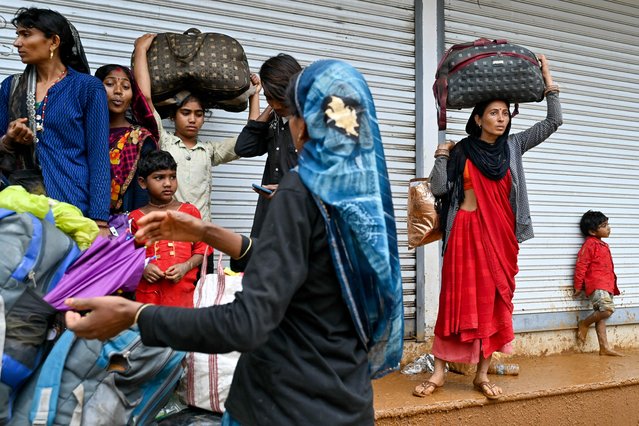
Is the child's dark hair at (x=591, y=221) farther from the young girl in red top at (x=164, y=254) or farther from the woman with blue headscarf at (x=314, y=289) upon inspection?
the woman with blue headscarf at (x=314, y=289)

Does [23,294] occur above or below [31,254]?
below

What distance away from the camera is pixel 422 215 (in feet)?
14.4

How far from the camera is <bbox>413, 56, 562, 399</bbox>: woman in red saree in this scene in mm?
4234

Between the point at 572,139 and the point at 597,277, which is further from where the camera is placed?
the point at 572,139

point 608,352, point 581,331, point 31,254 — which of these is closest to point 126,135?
point 31,254

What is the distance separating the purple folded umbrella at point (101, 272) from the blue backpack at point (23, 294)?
0.17ft

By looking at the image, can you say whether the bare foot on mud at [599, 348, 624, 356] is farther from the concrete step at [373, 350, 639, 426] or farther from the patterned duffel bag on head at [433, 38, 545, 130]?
the patterned duffel bag on head at [433, 38, 545, 130]

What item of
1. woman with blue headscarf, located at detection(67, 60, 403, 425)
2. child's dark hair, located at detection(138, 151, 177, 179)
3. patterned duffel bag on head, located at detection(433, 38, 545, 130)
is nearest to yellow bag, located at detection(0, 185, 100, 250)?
child's dark hair, located at detection(138, 151, 177, 179)

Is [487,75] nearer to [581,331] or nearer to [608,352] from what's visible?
[581,331]

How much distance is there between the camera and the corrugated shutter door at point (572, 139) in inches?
237

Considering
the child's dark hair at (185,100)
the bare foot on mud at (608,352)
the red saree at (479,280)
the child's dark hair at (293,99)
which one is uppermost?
the child's dark hair at (185,100)

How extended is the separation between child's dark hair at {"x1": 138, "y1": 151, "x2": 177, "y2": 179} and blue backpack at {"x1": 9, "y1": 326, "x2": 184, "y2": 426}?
116cm

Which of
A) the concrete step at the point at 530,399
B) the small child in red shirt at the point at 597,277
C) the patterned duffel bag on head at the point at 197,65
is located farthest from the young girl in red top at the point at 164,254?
the small child in red shirt at the point at 597,277

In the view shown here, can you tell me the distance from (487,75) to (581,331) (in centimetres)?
317
